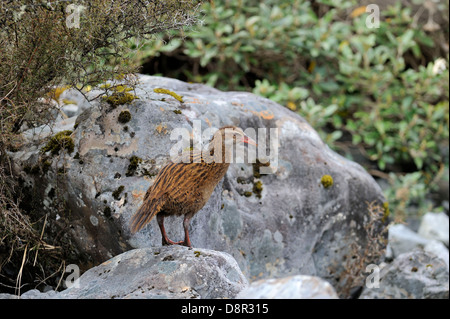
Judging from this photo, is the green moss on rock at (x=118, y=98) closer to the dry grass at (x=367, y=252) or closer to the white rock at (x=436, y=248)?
the dry grass at (x=367, y=252)

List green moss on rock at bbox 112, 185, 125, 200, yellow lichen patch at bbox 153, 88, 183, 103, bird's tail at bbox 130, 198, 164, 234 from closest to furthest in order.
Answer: bird's tail at bbox 130, 198, 164, 234, green moss on rock at bbox 112, 185, 125, 200, yellow lichen patch at bbox 153, 88, 183, 103

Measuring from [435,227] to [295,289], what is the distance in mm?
7064

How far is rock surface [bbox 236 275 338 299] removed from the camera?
9.24 feet

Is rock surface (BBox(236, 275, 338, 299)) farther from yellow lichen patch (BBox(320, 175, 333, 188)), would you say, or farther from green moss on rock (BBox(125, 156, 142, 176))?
yellow lichen patch (BBox(320, 175, 333, 188))

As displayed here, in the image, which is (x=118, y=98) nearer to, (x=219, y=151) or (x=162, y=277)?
(x=219, y=151)

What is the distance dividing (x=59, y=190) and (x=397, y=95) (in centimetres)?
737

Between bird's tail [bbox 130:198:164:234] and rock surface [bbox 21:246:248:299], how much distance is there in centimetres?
21

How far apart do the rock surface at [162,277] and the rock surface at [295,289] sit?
0.61 metres

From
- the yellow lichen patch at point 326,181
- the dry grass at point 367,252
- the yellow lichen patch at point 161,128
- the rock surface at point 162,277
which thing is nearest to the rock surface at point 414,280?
the dry grass at point 367,252

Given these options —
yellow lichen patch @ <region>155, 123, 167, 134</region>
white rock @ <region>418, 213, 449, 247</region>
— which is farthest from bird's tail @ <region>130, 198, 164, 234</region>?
white rock @ <region>418, 213, 449, 247</region>

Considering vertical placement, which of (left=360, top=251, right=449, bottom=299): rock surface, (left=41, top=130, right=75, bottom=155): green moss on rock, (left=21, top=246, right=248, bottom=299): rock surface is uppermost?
(left=41, top=130, right=75, bottom=155): green moss on rock

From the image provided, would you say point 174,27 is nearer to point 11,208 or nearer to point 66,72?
point 66,72
